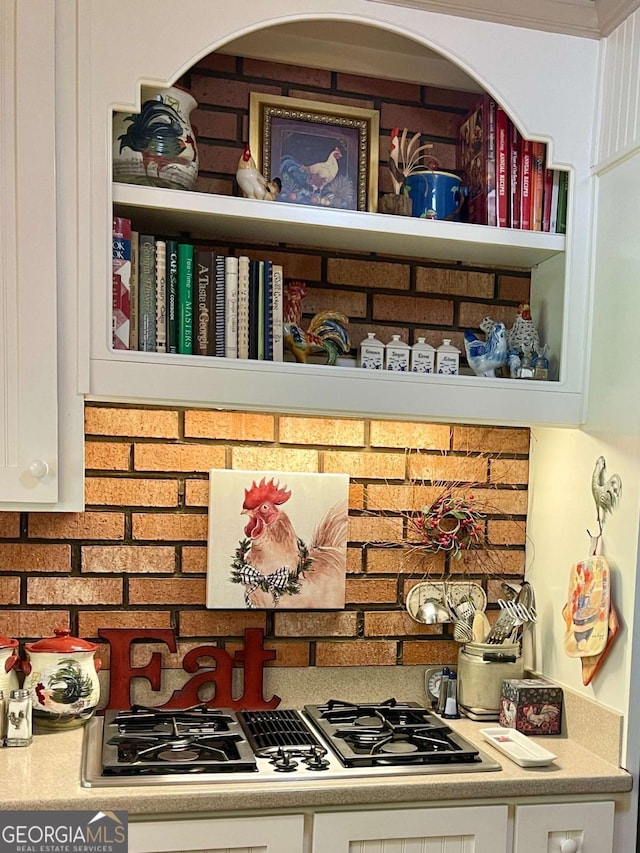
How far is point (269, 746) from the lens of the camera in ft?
5.74

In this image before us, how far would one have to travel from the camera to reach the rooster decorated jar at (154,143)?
178 centimetres

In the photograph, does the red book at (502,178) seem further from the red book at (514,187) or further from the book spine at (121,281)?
the book spine at (121,281)

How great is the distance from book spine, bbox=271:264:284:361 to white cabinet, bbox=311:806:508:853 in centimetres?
96

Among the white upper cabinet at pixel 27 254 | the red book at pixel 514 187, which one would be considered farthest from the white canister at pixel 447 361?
the white upper cabinet at pixel 27 254

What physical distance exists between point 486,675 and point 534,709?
0.14m

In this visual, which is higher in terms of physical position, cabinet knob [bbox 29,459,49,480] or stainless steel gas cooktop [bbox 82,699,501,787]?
cabinet knob [bbox 29,459,49,480]

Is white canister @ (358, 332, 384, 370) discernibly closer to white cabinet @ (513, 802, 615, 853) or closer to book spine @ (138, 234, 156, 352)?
book spine @ (138, 234, 156, 352)

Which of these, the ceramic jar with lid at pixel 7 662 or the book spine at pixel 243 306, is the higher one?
the book spine at pixel 243 306

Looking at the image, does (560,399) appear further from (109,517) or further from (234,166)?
(109,517)

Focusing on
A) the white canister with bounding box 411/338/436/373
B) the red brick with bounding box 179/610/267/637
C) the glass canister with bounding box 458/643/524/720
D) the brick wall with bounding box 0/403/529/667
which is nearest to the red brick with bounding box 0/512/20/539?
the brick wall with bounding box 0/403/529/667

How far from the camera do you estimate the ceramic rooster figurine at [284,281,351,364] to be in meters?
1.95

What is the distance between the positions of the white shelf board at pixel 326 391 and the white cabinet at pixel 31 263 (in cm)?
12

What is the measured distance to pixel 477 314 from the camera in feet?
7.25

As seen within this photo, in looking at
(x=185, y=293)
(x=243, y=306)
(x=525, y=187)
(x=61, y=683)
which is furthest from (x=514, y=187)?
(x=61, y=683)
